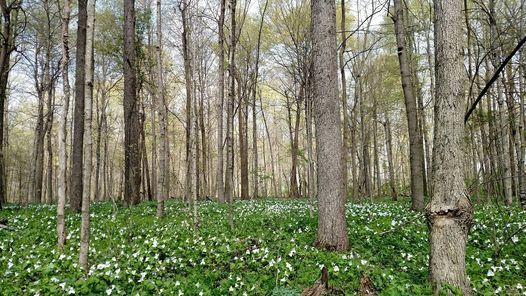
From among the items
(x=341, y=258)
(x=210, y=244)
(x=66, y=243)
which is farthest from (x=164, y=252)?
(x=341, y=258)

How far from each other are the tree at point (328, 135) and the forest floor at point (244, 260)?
1.44ft

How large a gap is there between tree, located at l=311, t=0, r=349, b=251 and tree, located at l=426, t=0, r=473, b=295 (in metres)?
2.39

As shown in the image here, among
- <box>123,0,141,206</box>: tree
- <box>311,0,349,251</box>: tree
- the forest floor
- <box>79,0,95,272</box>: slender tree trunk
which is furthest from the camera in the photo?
<box>123,0,141,206</box>: tree

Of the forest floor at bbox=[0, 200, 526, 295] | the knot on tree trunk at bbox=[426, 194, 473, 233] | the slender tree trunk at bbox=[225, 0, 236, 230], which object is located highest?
the slender tree trunk at bbox=[225, 0, 236, 230]

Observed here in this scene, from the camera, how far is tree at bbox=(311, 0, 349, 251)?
5906 mm

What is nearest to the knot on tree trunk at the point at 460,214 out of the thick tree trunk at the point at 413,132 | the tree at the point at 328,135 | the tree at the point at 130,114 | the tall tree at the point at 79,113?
the tree at the point at 328,135

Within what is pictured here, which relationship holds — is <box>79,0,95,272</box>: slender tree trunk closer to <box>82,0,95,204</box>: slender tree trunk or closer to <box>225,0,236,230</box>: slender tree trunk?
<box>82,0,95,204</box>: slender tree trunk

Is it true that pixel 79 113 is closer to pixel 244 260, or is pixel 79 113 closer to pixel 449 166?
pixel 244 260

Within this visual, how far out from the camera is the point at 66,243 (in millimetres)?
6602

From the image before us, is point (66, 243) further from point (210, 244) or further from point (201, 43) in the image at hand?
point (201, 43)

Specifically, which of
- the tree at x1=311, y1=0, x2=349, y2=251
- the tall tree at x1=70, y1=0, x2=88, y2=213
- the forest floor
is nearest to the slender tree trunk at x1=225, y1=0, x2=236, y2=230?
the forest floor

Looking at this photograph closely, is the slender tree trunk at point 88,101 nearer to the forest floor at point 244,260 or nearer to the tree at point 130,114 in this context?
the forest floor at point 244,260

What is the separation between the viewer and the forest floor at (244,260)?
4.08m

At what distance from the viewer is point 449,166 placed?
3.41 m
